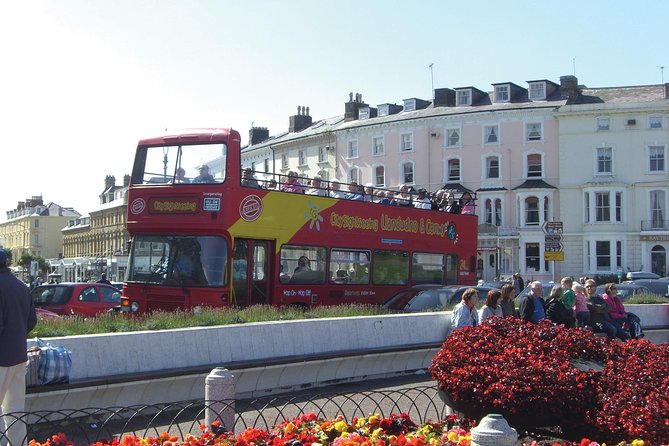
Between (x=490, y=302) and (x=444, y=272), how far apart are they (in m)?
9.86

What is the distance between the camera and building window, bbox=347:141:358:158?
66375 millimetres

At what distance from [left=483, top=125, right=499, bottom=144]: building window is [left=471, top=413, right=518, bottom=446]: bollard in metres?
56.6

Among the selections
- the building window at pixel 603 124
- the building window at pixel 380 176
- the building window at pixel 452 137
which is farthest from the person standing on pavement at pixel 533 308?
the building window at pixel 380 176

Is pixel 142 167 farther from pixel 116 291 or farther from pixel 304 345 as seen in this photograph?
pixel 304 345

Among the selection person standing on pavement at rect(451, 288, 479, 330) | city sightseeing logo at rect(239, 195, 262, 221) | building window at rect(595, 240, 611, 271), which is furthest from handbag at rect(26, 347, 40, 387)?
building window at rect(595, 240, 611, 271)

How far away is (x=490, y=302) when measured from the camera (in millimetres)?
13891

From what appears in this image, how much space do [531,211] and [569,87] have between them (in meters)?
9.13

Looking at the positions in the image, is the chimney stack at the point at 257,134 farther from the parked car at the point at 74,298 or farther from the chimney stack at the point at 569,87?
the parked car at the point at 74,298

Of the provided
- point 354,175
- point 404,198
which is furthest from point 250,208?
point 354,175

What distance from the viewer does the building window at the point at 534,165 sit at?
58.9 meters

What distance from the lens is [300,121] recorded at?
243ft

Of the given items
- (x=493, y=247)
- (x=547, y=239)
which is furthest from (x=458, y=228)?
(x=493, y=247)

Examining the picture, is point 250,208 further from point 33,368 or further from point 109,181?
point 109,181

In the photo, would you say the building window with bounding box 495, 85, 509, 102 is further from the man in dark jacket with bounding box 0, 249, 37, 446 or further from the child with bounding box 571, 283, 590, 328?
the man in dark jacket with bounding box 0, 249, 37, 446
